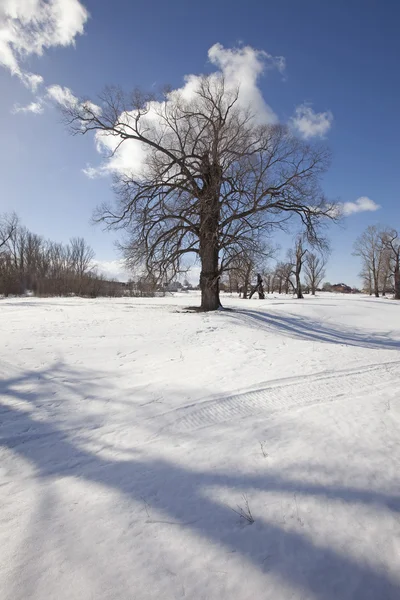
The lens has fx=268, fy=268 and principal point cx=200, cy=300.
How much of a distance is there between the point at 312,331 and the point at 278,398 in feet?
27.8

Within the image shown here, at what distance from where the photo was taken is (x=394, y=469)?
2.47 meters

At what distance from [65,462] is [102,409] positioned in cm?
104

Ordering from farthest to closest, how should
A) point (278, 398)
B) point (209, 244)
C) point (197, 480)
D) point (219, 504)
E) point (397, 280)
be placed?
point (397, 280), point (209, 244), point (278, 398), point (197, 480), point (219, 504)

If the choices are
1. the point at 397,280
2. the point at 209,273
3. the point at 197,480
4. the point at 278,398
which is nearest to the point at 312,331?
the point at 209,273

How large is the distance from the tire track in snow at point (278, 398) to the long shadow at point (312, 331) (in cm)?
461

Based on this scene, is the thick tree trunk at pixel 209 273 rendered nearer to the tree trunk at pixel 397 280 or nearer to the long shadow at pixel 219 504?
the long shadow at pixel 219 504

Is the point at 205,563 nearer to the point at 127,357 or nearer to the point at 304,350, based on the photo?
the point at 127,357

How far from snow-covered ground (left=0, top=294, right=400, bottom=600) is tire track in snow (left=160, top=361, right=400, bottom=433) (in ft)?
0.09

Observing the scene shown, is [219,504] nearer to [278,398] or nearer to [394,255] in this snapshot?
[278,398]

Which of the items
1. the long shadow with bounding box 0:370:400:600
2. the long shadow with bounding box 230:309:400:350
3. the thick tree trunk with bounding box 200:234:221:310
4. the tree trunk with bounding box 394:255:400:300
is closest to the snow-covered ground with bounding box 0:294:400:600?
the long shadow with bounding box 0:370:400:600

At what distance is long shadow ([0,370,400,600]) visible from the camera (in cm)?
153

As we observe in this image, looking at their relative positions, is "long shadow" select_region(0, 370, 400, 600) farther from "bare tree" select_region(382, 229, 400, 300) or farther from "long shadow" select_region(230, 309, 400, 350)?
"bare tree" select_region(382, 229, 400, 300)

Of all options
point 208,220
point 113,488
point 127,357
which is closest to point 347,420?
point 113,488

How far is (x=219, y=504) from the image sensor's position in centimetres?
208
